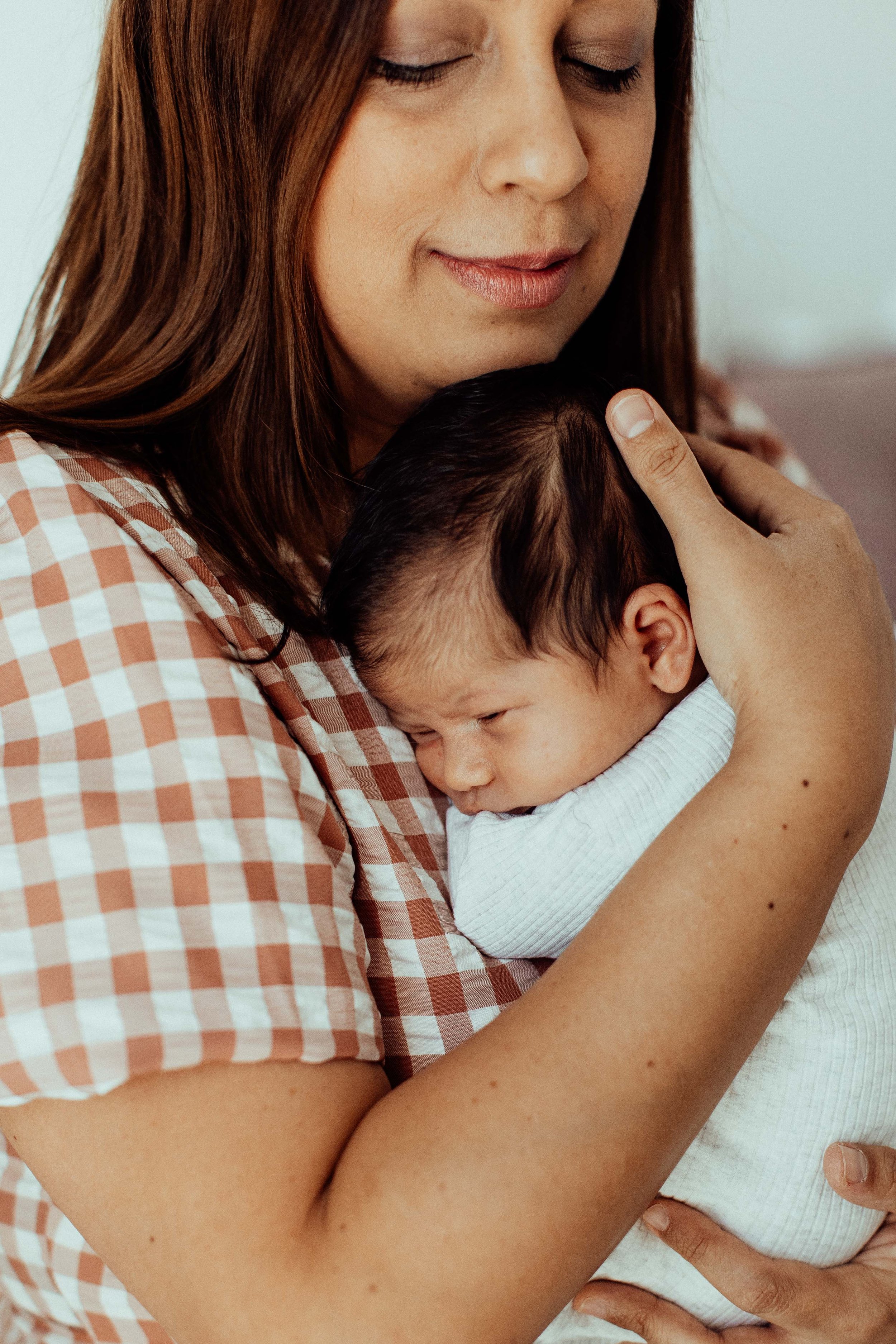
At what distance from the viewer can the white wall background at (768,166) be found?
1.82m

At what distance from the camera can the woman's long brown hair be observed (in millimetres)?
1043

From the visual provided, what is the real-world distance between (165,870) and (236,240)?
0.70 m

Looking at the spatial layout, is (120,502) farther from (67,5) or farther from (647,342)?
(67,5)

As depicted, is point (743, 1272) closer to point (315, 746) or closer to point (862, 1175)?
Result: point (862, 1175)

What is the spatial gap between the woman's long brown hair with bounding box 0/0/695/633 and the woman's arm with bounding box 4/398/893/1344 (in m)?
0.46

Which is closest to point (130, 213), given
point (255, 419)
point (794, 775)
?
point (255, 419)

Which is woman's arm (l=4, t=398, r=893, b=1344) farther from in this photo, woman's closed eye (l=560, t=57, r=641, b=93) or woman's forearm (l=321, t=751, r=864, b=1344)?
woman's closed eye (l=560, t=57, r=641, b=93)

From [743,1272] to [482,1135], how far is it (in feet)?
1.25

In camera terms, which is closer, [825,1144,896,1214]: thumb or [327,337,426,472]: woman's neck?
[825,1144,896,1214]: thumb

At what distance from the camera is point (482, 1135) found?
0.77 metres

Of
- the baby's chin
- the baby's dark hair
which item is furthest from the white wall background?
the baby's chin

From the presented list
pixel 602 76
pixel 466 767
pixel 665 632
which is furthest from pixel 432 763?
pixel 602 76

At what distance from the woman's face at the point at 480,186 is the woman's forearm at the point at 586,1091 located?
0.61 m

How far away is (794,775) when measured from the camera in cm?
93
